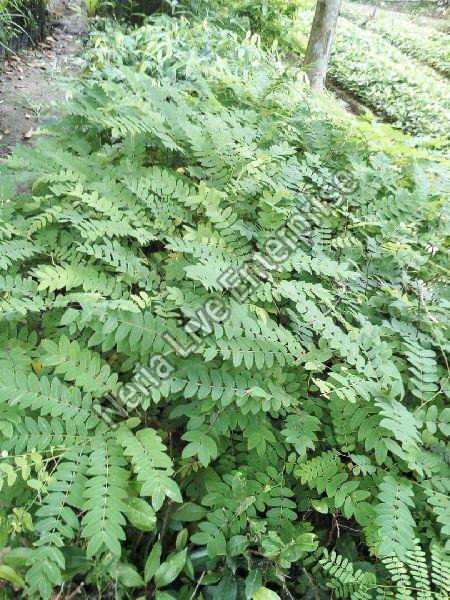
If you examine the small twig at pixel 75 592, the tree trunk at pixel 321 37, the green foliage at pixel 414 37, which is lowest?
the small twig at pixel 75 592

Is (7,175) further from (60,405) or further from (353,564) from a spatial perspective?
(353,564)

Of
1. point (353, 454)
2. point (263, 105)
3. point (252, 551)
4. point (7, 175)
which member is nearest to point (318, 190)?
point (263, 105)

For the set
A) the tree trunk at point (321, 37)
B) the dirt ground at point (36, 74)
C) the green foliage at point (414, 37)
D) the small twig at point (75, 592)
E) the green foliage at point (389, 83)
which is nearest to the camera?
the small twig at point (75, 592)

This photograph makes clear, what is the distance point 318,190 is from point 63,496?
202cm

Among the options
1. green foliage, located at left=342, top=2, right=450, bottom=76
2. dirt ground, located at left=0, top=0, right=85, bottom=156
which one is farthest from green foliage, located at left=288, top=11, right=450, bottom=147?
dirt ground, located at left=0, top=0, right=85, bottom=156

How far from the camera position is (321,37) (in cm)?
521

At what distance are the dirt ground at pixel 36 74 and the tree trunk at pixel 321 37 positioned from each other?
294 centimetres

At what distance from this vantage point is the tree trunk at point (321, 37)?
5047mm

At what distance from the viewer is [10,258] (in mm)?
1927

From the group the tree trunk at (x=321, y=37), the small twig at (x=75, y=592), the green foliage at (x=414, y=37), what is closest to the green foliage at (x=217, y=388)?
the small twig at (x=75, y=592)

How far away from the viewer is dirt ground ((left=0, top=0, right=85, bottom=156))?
443cm

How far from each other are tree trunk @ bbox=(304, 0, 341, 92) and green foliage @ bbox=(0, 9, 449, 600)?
364 centimetres

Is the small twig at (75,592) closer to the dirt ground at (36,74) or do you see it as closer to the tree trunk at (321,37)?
the dirt ground at (36,74)

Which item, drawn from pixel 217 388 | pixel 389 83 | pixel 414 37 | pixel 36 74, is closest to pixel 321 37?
pixel 36 74
